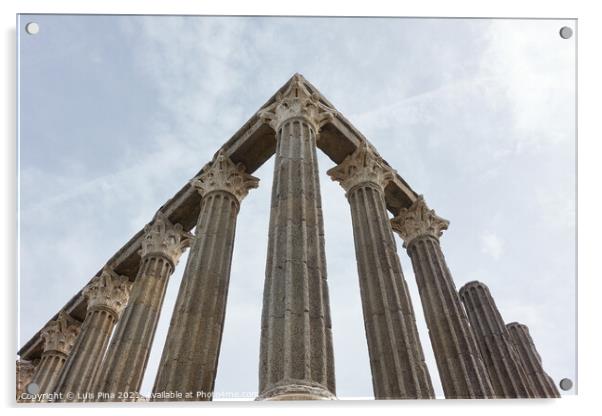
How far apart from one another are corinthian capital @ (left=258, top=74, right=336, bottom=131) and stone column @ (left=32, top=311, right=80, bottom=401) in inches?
662

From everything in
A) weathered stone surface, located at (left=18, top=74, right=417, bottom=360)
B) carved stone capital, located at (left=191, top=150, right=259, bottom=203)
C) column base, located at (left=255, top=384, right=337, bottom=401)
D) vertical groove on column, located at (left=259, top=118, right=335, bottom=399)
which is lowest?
column base, located at (left=255, top=384, right=337, bottom=401)

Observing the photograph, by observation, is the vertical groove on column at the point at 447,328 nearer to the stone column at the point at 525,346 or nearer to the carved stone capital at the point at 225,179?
the stone column at the point at 525,346

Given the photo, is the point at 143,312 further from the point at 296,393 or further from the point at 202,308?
the point at 296,393

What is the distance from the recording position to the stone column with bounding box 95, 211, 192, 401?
18.4 m

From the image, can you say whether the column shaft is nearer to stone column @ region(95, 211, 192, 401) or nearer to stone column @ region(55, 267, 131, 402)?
stone column @ region(55, 267, 131, 402)

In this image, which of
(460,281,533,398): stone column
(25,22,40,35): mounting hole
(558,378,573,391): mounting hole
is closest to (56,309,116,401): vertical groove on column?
(25,22,40,35): mounting hole

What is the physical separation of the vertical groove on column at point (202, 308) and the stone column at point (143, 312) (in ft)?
10.7

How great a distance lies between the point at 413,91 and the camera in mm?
16609

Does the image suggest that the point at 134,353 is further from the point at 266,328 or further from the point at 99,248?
the point at 266,328

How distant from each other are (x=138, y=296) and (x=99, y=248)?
325cm

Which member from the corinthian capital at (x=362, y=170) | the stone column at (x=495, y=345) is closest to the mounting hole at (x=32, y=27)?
the corinthian capital at (x=362, y=170)

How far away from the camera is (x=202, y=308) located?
52.1 feet

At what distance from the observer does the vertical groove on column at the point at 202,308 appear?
13.9m

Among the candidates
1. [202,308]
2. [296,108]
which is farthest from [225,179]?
[202,308]
